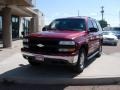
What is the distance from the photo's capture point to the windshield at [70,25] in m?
10.7

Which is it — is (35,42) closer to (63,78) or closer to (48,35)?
(48,35)

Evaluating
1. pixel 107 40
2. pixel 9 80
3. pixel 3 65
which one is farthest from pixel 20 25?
pixel 9 80

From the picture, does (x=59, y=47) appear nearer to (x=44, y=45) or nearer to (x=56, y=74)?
(x=44, y=45)

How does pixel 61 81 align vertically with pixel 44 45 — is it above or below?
below

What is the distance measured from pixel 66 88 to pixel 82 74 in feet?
4.70

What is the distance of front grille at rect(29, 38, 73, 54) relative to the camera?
29.5 ft

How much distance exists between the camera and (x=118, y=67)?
11.1 m

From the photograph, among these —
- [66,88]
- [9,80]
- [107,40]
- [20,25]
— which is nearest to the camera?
[66,88]

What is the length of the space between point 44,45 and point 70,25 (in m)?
2.06

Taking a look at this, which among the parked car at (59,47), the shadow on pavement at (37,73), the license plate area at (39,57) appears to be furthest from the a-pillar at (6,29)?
the license plate area at (39,57)

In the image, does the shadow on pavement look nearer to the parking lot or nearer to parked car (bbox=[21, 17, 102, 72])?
the parking lot

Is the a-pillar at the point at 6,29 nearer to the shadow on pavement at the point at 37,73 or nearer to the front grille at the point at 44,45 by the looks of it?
the shadow on pavement at the point at 37,73

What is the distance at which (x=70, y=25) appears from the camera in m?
10.9

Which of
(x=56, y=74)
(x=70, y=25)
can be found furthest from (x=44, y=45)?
(x=70, y=25)
